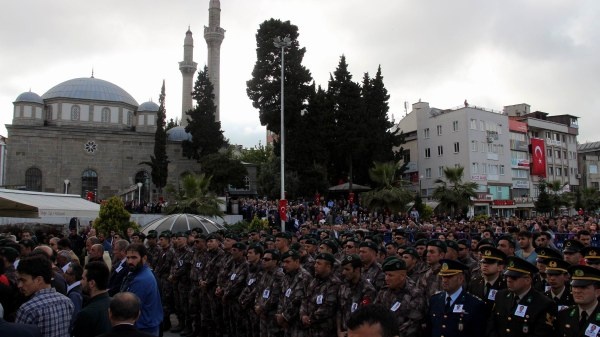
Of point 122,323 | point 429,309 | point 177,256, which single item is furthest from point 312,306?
point 177,256

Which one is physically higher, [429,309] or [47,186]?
[47,186]

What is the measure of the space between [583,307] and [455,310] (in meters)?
1.21

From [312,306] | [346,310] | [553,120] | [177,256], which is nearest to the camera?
[346,310]

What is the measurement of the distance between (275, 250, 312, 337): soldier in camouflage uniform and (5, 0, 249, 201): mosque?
44421 millimetres

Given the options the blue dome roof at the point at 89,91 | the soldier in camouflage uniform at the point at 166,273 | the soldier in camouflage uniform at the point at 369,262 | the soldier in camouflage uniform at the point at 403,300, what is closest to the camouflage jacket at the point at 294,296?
the soldier in camouflage uniform at the point at 369,262

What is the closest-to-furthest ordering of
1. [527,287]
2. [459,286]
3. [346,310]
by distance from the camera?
[527,287]
[459,286]
[346,310]

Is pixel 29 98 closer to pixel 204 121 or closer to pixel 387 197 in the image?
pixel 204 121

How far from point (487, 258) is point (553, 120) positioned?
239ft

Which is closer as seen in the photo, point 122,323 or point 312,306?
point 122,323

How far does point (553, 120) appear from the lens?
229 feet

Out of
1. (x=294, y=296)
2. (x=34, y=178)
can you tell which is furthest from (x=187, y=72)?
(x=294, y=296)

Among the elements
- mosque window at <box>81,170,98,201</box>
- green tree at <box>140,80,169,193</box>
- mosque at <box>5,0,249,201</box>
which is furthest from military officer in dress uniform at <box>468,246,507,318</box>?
mosque window at <box>81,170,98,201</box>

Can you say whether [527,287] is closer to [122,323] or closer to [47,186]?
[122,323]

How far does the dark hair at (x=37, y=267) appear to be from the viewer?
4.62 m
